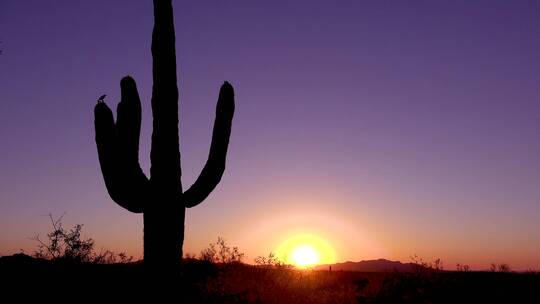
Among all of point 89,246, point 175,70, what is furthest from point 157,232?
point 89,246

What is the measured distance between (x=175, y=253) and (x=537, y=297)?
26.7 ft

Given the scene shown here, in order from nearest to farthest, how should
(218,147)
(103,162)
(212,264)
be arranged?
(103,162), (218,147), (212,264)

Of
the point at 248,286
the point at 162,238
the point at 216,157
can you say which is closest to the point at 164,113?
the point at 216,157

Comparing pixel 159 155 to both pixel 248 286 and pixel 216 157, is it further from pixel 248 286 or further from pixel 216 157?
pixel 248 286

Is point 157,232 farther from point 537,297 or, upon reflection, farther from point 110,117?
point 537,297

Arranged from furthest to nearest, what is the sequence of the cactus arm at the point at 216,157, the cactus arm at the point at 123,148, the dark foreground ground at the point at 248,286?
the dark foreground ground at the point at 248,286 < the cactus arm at the point at 216,157 < the cactus arm at the point at 123,148

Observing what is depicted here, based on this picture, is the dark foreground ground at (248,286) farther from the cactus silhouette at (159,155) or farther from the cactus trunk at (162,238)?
the cactus silhouette at (159,155)

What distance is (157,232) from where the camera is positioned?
439 inches

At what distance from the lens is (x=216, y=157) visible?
12.0 metres

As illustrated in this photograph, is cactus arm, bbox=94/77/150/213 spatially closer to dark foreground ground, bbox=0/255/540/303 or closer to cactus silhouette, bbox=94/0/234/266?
cactus silhouette, bbox=94/0/234/266

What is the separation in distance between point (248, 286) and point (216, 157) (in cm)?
424

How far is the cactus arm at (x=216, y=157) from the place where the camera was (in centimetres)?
1181

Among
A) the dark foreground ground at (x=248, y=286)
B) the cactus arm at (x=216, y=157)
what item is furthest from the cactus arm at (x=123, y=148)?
the dark foreground ground at (x=248, y=286)

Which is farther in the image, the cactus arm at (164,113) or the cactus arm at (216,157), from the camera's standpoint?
the cactus arm at (216,157)
